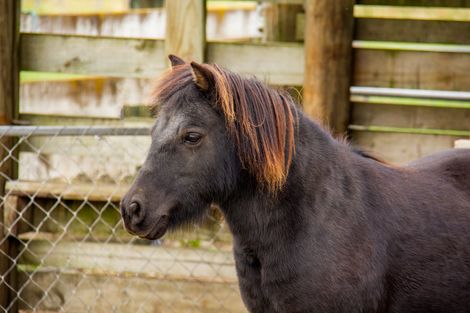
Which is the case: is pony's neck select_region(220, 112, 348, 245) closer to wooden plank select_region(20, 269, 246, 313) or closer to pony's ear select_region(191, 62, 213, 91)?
pony's ear select_region(191, 62, 213, 91)

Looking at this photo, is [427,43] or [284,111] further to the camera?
[427,43]

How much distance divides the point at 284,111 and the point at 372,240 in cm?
69

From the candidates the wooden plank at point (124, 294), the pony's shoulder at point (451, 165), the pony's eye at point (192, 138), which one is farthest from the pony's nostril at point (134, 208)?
the wooden plank at point (124, 294)

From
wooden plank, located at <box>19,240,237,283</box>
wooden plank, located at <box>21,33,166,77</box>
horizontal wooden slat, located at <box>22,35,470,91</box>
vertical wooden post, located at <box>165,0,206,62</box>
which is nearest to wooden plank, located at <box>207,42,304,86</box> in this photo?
horizontal wooden slat, located at <box>22,35,470,91</box>

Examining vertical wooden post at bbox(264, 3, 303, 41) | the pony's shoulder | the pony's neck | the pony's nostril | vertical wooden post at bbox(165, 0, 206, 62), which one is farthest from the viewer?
vertical wooden post at bbox(264, 3, 303, 41)

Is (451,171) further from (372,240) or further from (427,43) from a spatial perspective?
(427,43)

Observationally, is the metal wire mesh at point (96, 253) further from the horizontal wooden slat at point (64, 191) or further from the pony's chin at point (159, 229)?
the pony's chin at point (159, 229)

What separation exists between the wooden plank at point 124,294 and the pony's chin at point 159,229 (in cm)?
178

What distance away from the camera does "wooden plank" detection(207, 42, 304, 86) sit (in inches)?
206

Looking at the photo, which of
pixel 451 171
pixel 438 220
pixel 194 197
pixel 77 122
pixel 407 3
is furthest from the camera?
pixel 77 122

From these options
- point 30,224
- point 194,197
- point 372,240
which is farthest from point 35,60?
point 372,240

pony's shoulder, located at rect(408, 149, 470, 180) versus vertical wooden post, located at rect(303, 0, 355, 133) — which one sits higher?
vertical wooden post, located at rect(303, 0, 355, 133)

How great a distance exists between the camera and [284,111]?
3662 millimetres

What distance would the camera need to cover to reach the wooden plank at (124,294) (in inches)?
208
